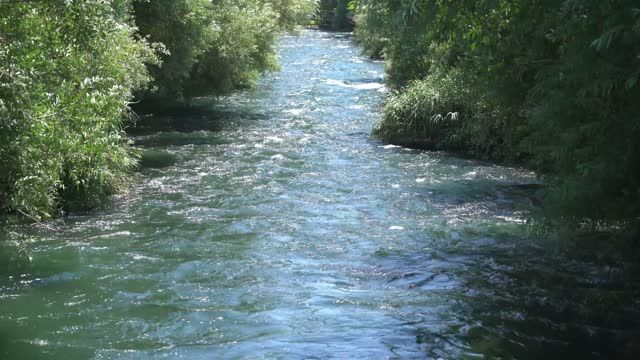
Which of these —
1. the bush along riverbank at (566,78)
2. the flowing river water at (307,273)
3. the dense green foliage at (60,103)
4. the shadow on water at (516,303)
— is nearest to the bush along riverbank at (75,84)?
the dense green foliage at (60,103)

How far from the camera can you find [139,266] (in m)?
11.0

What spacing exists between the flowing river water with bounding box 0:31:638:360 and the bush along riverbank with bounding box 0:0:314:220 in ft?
2.63

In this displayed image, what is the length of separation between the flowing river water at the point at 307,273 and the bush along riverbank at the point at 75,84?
2.63 ft

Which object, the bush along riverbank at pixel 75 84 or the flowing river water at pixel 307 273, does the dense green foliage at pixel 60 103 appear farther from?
the flowing river water at pixel 307 273

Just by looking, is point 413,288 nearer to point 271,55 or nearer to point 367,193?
point 367,193

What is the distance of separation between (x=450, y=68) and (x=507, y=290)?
9.48 metres

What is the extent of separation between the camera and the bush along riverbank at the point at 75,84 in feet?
30.0

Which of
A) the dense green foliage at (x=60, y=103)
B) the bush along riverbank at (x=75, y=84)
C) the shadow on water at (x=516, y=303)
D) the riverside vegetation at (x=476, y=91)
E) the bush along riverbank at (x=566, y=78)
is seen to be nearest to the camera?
the bush along riverbank at (x=566, y=78)

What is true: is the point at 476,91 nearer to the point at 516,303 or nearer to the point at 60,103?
the point at 516,303

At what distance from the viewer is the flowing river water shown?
A: 27.7 ft

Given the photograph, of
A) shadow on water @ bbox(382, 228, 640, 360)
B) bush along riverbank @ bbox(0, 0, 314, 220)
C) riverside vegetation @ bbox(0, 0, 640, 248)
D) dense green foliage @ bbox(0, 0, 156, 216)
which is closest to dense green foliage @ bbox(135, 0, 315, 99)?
bush along riverbank @ bbox(0, 0, 314, 220)

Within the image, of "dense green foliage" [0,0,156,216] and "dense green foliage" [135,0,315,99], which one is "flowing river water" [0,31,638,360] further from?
"dense green foliage" [135,0,315,99]

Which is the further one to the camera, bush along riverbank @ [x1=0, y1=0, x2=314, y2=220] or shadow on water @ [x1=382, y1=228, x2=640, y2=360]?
bush along riverbank @ [x1=0, y1=0, x2=314, y2=220]

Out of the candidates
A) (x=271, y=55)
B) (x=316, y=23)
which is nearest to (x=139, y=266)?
(x=271, y=55)
